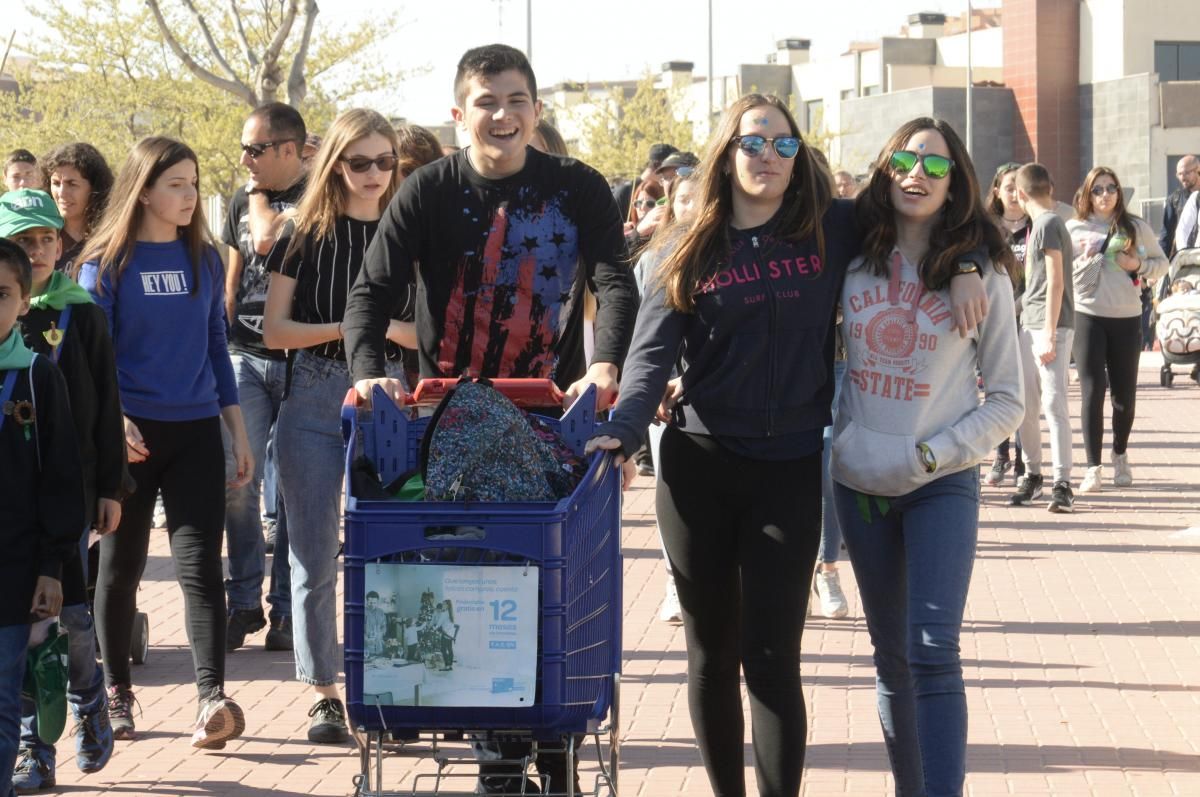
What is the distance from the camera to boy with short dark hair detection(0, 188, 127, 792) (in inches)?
227

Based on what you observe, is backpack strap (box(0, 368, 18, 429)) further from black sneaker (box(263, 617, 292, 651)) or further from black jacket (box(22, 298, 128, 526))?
black sneaker (box(263, 617, 292, 651))

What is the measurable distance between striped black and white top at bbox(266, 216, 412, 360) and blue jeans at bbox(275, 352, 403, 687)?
7.4 inches

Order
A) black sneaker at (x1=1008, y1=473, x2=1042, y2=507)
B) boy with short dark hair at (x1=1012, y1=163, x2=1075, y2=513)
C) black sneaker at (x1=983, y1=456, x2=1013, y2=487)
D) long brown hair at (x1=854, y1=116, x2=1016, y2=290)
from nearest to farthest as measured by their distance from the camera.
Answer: long brown hair at (x1=854, y1=116, x2=1016, y2=290)
boy with short dark hair at (x1=1012, y1=163, x2=1075, y2=513)
black sneaker at (x1=1008, y1=473, x2=1042, y2=507)
black sneaker at (x1=983, y1=456, x2=1013, y2=487)

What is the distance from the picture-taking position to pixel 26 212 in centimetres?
611

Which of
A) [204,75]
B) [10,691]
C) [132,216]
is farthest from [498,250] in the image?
[204,75]

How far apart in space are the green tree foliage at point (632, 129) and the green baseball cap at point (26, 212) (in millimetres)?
54392

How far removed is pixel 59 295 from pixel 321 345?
3.84 ft

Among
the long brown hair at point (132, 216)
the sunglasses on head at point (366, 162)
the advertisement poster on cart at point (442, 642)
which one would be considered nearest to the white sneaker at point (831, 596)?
the sunglasses on head at point (366, 162)

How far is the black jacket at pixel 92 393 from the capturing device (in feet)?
18.9

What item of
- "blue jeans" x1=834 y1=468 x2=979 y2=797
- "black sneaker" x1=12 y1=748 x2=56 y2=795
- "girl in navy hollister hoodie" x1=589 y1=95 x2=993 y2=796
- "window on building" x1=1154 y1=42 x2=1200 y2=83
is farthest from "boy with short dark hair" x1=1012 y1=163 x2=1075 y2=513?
"window on building" x1=1154 y1=42 x2=1200 y2=83

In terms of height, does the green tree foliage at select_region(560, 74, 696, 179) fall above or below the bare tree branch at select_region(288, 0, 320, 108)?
above

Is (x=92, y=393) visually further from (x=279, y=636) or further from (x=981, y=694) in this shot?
(x=981, y=694)

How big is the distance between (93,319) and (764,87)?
261 feet

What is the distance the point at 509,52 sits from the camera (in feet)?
17.6
